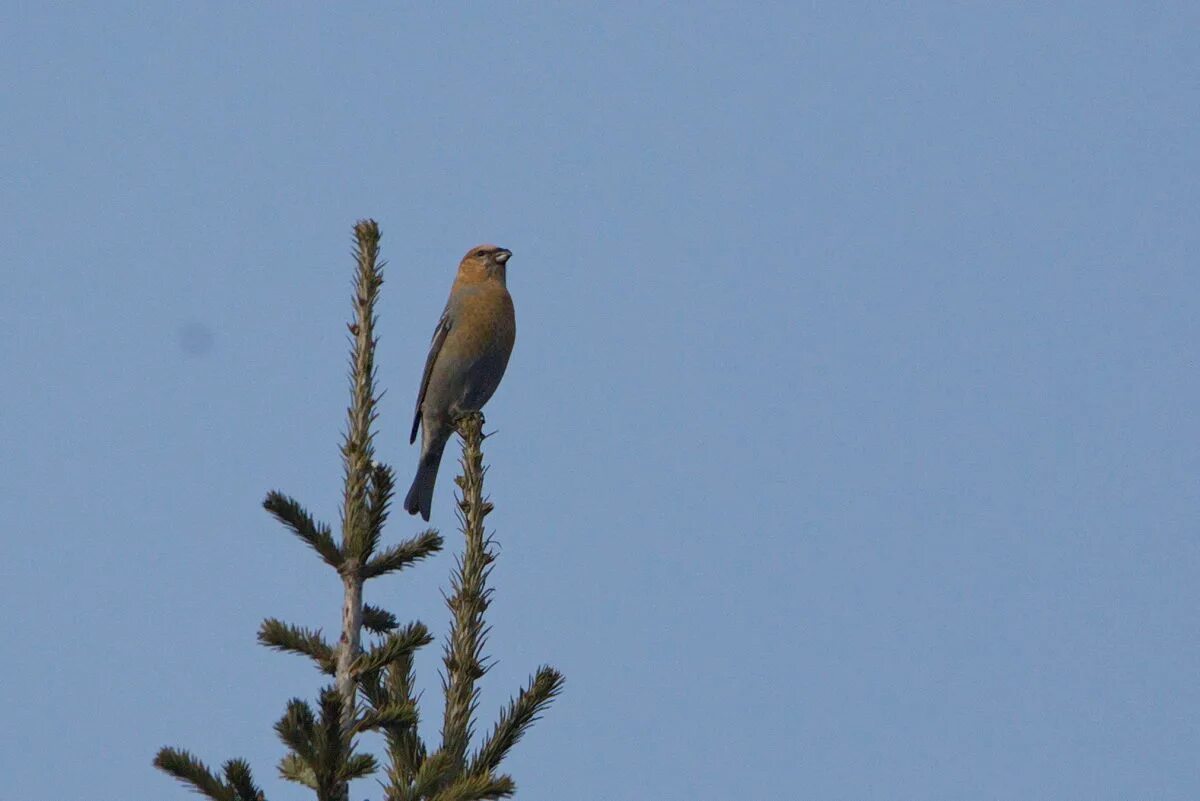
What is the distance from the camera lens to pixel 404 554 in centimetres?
417

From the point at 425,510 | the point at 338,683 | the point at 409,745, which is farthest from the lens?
the point at 425,510

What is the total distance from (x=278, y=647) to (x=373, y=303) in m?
1.14

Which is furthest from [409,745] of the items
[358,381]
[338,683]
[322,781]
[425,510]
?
[425,510]

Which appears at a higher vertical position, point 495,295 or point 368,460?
point 495,295

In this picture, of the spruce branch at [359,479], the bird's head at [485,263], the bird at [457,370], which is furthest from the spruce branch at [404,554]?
the bird's head at [485,263]

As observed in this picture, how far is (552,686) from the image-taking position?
13.6 feet

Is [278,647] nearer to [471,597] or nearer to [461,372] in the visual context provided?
[471,597]

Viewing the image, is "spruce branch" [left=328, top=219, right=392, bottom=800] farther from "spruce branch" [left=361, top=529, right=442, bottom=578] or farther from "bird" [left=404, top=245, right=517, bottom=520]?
"bird" [left=404, top=245, right=517, bottom=520]

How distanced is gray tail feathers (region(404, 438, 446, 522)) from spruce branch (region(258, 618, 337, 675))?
6.33m

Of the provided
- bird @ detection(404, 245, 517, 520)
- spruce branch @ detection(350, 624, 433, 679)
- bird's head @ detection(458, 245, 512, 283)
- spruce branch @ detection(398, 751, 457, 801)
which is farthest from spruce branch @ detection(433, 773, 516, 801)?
bird's head @ detection(458, 245, 512, 283)

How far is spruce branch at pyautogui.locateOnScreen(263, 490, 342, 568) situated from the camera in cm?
394

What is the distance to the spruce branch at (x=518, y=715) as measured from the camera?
4.12 meters

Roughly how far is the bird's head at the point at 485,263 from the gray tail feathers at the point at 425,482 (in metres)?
1.62

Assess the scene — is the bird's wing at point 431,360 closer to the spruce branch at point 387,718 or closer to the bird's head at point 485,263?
the bird's head at point 485,263
